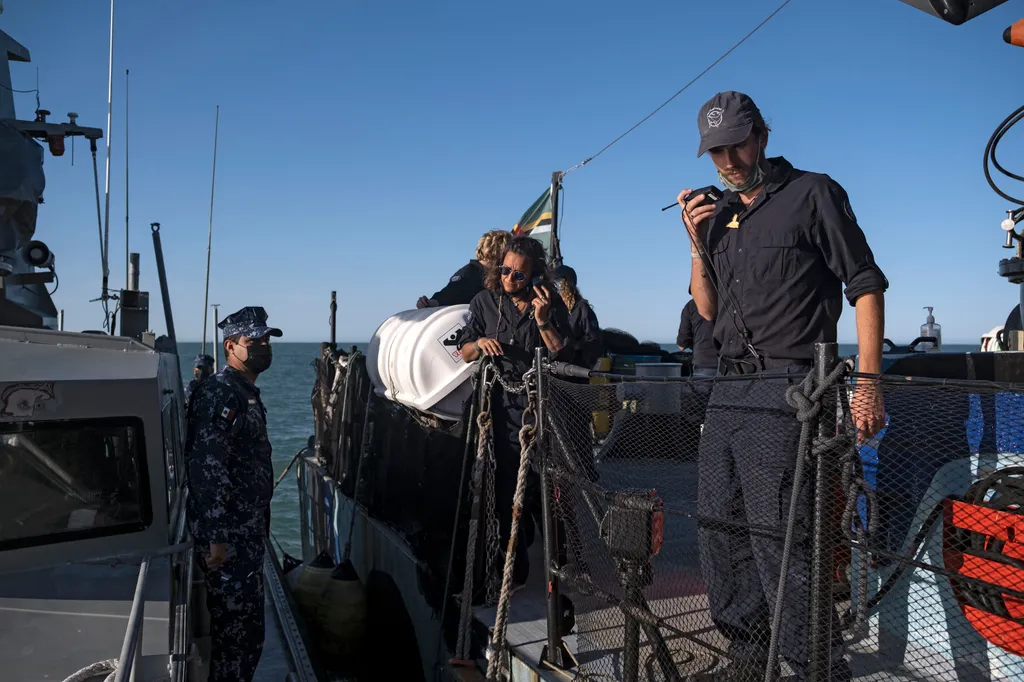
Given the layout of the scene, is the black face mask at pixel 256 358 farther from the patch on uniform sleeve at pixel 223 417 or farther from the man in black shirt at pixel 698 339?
the man in black shirt at pixel 698 339

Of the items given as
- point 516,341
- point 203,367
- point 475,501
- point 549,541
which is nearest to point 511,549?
point 549,541

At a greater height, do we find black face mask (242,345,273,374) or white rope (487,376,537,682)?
black face mask (242,345,273,374)

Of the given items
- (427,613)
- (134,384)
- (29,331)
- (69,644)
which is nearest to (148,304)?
(29,331)

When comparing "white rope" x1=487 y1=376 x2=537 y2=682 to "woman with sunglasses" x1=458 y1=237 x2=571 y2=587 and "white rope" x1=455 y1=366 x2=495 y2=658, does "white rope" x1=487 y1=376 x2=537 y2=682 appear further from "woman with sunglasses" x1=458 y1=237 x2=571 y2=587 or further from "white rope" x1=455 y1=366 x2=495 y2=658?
"woman with sunglasses" x1=458 y1=237 x2=571 y2=587

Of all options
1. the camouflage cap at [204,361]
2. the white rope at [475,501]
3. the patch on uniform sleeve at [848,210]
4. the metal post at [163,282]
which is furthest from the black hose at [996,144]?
the camouflage cap at [204,361]

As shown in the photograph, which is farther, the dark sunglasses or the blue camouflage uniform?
the dark sunglasses

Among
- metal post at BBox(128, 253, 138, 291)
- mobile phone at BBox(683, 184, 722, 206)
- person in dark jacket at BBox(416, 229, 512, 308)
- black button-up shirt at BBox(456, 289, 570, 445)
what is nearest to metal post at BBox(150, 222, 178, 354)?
metal post at BBox(128, 253, 138, 291)

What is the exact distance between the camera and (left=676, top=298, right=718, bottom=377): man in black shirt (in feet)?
15.5

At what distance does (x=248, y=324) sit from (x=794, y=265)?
3056 millimetres

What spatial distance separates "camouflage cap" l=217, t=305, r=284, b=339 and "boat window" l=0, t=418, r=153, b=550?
76cm

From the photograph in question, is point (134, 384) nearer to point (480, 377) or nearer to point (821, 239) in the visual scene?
point (480, 377)

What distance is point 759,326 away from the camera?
2938 millimetres

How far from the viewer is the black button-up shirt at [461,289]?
24.9 feet

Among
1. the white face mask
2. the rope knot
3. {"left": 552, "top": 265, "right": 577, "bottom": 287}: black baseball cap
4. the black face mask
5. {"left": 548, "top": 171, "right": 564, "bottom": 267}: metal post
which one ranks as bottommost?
the rope knot
